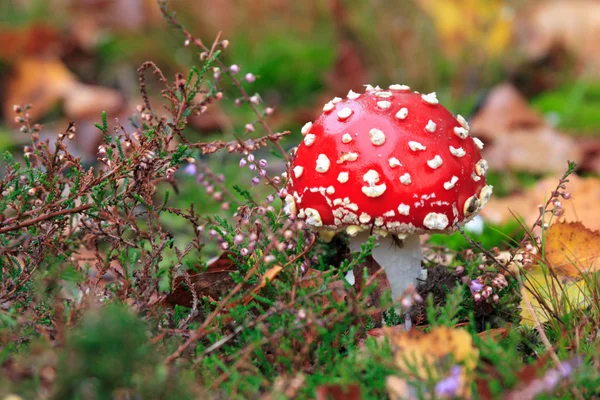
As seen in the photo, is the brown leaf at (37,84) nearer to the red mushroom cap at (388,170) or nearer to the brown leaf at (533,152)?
the brown leaf at (533,152)

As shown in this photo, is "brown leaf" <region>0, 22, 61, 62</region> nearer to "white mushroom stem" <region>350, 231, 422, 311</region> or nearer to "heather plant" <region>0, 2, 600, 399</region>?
"heather plant" <region>0, 2, 600, 399</region>

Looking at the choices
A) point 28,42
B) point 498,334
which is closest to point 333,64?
point 28,42

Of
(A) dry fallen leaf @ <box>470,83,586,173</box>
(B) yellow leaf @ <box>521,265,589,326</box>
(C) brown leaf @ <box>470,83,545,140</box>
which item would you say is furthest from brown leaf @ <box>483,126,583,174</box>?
(B) yellow leaf @ <box>521,265,589,326</box>

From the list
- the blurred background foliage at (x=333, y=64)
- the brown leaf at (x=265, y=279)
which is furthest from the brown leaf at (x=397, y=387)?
the blurred background foliage at (x=333, y=64)

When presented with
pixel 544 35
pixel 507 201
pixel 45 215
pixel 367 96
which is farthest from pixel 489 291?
pixel 544 35

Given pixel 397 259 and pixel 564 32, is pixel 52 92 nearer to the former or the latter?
pixel 397 259
